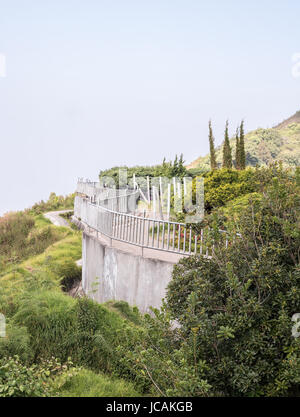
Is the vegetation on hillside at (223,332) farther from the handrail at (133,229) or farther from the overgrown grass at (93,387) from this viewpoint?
the handrail at (133,229)

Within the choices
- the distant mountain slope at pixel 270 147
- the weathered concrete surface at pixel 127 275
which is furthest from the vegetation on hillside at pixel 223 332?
the distant mountain slope at pixel 270 147

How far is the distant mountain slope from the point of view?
169 ft

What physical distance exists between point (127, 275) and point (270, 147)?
4871 cm

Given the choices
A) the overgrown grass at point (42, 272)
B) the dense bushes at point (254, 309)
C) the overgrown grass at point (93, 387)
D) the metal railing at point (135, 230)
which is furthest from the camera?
the metal railing at point (135, 230)

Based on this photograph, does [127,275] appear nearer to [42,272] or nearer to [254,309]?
[42,272]

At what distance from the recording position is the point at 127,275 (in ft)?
33.7

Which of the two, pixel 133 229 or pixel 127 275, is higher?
pixel 133 229

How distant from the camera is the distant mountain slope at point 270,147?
51.6 m

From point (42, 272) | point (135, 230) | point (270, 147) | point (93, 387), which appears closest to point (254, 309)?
point (93, 387)

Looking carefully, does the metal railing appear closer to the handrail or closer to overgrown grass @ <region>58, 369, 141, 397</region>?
the handrail

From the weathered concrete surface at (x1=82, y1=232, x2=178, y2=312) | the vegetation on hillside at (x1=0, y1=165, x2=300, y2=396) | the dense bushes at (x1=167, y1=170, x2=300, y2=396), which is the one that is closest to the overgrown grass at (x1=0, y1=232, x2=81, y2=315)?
the weathered concrete surface at (x1=82, y1=232, x2=178, y2=312)

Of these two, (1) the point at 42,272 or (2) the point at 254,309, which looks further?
(1) the point at 42,272

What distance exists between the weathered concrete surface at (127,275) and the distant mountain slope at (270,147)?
128 feet
